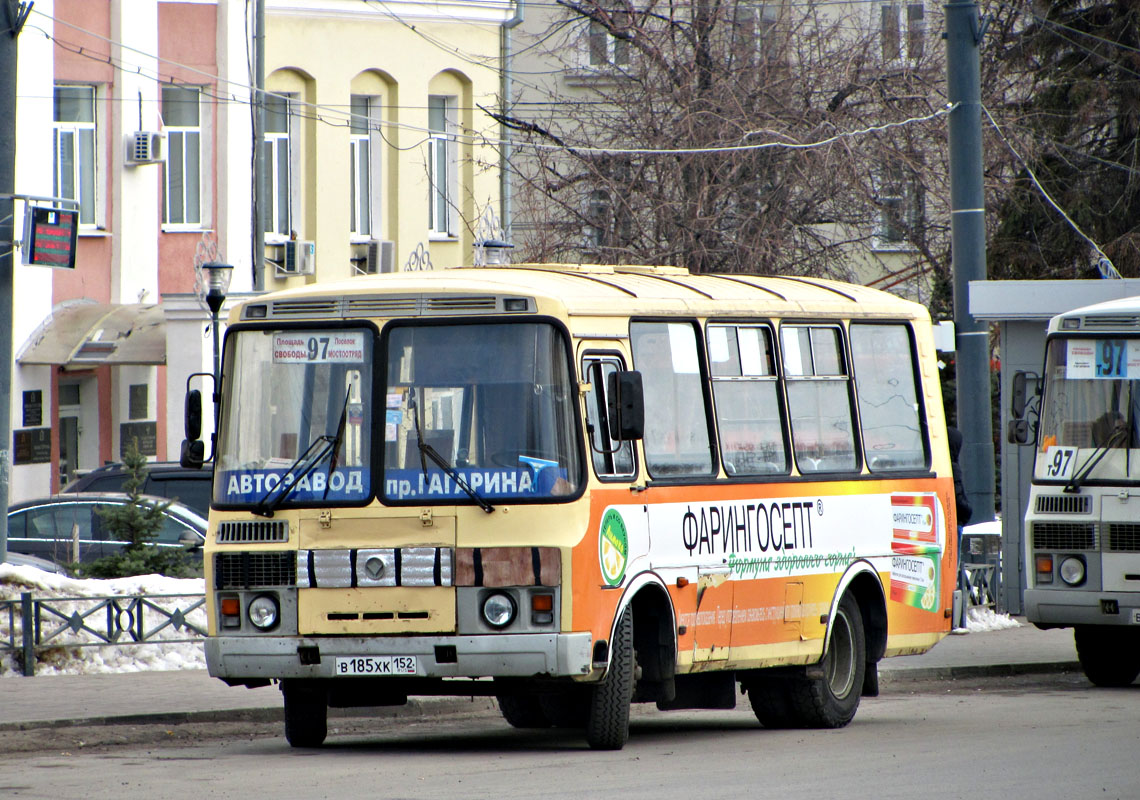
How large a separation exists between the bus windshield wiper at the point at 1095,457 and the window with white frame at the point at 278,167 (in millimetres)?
18540

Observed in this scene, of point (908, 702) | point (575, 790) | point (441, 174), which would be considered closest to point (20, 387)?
point (441, 174)

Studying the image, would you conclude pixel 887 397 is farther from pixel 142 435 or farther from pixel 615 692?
pixel 142 435

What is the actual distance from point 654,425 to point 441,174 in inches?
937

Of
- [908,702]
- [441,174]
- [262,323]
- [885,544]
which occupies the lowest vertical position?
[908,702]

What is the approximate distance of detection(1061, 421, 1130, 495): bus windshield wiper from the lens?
15.0 meters

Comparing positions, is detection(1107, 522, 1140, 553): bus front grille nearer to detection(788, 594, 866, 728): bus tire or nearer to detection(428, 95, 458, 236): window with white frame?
detection(788, 594, 866, 728): bus tire

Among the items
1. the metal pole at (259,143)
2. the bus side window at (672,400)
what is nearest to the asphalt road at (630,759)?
the bus side window at (672,400)

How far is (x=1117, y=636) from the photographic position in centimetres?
1564

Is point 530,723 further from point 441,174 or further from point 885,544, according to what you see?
point 441,174

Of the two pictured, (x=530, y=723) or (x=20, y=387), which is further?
(x=20, y=387)

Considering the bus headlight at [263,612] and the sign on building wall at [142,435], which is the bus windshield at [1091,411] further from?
the sign on building wall at [142,435]

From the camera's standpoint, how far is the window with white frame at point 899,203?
27.3 meters

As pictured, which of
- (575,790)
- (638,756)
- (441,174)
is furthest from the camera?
(441,174)

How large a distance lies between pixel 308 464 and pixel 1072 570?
21.5ft
